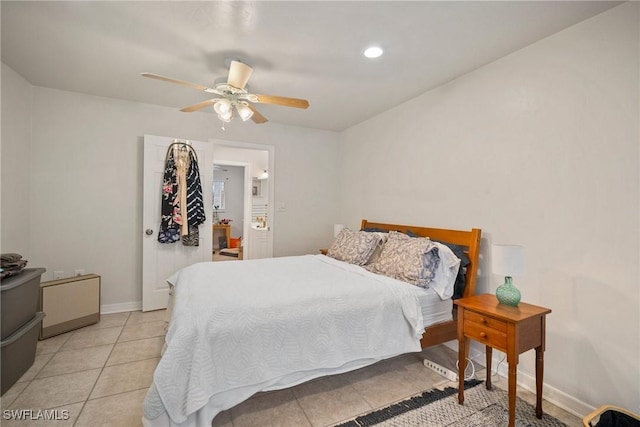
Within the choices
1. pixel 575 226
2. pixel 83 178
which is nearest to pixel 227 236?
pixel 83 178

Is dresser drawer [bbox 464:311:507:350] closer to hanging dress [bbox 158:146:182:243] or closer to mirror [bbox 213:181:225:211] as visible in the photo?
hanging dress [bbox 158:146:182:243]

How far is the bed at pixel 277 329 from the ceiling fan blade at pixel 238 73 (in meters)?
1.55

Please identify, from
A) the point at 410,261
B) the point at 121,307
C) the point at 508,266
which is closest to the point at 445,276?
the point at 410,261

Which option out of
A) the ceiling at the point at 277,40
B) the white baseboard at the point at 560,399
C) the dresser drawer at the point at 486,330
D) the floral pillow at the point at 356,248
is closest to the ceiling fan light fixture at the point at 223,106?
the ceiling at the point at 277,40

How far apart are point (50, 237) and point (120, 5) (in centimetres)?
265

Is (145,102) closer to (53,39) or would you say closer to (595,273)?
(53,39)

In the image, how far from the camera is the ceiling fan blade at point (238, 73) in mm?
2113

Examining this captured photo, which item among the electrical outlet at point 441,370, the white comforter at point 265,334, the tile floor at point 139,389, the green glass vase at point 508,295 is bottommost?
the tile floor at point 139,389

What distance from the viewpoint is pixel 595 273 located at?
177 centimetres

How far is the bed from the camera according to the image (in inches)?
55.9

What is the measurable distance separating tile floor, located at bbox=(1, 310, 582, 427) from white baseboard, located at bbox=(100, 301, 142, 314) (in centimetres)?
66

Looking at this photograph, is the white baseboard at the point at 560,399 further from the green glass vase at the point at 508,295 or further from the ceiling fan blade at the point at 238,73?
the ceiling fan blade at the point at 238,73

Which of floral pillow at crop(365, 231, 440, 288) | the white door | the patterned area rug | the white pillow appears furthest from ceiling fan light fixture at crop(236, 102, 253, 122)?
the patterned area rug

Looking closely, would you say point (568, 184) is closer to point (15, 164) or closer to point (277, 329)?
point (277, 329)
